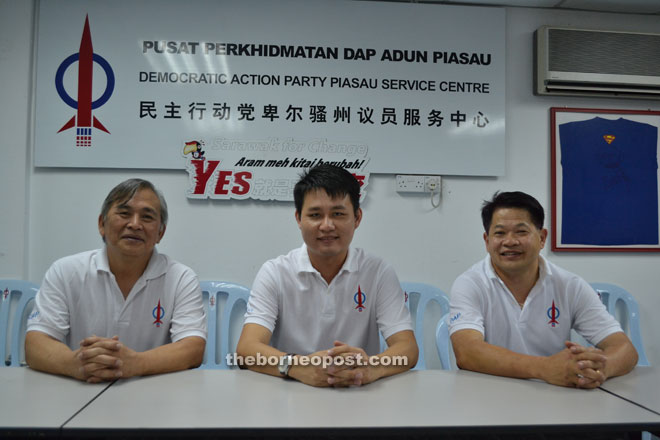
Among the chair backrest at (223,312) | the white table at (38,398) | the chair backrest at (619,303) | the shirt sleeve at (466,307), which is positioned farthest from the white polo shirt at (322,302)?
the chair backrest at (619,303)

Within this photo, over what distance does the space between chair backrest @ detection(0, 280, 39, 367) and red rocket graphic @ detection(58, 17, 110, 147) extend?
0.89m

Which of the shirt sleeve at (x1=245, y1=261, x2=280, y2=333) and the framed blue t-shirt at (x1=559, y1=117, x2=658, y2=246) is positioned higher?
the framed blue t-shirt at (x1=559, y1=117, x2=658, y2=246)

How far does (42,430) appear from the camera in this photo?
94 cm

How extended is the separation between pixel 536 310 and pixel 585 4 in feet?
7.20

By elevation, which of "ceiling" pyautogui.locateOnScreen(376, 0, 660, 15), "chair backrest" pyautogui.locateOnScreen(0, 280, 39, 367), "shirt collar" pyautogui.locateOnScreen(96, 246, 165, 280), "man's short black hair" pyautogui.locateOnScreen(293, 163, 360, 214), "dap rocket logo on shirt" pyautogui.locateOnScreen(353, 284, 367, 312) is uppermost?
"ceiling" pyautogui.locateOnScreen(376, 0, 660, 15)

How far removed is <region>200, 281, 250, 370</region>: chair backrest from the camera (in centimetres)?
238

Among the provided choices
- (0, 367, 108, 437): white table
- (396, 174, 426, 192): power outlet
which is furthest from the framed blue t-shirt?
(0, 367, 108, 437): white table

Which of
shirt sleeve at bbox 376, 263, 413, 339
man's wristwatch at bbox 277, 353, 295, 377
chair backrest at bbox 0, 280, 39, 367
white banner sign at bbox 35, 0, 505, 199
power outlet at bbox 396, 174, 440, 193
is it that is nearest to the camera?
man's wristwatch at bbox 277, 353, 295, 377

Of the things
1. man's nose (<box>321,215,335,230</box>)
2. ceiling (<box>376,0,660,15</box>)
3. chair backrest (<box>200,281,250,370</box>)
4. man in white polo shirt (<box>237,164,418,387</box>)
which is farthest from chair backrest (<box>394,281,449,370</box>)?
ceiling (<box>376,0,660,15</box>)

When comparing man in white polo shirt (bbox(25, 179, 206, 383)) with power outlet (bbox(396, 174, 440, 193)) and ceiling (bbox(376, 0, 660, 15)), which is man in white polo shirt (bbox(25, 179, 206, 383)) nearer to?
power outlet (bbox(396, 174, 440, 193))

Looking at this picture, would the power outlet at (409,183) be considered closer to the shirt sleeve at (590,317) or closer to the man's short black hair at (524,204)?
the man's short black hair at (524,204)

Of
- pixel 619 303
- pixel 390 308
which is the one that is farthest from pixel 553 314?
pixel 619 303

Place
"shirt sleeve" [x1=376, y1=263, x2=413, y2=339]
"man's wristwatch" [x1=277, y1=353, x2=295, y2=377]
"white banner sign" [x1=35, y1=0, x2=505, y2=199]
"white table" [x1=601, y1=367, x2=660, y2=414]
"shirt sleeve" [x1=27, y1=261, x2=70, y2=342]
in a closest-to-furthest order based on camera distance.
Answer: "white table" [x1=601, y1=367, x2=660, y2=414] < "man's wristwatch" [x1=277, y1=353, x2=295, y2=377] < "shirt sleeve" [x1=27, y1=261, x2=70, y2=342] < "shirt sleeve" [x1=376, y1=263, x2=413, y2=339] < "white banner sign" [x1=35, y1=0, x2=505, y2=199]

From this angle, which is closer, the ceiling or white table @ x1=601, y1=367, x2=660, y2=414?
white table @ x1=601, y1=367, x2=660, y2=414
